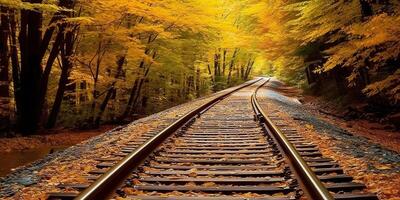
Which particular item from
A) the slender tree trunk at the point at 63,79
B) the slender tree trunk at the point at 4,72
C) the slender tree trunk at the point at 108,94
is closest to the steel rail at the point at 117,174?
the slender tree trunk at the point at 4,72

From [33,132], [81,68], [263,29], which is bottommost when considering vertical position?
[33,132]

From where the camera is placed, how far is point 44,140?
50.9 ft

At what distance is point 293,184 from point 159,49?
19.6 meters

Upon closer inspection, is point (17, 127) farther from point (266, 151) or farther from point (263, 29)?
point (263, 29)

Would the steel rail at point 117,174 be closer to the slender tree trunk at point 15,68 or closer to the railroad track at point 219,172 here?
the railroad track at point 219,172

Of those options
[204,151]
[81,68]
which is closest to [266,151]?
[204,151]

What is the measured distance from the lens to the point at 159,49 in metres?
24.1

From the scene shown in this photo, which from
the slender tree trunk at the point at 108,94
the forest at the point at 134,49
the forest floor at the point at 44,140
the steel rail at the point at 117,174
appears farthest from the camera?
the slender tree trunk at the point at 108,94

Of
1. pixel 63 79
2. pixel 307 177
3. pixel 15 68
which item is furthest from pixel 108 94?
pixel 307 177

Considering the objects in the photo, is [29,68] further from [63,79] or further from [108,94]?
[108,94]

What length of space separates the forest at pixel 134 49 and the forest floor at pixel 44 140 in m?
0.94

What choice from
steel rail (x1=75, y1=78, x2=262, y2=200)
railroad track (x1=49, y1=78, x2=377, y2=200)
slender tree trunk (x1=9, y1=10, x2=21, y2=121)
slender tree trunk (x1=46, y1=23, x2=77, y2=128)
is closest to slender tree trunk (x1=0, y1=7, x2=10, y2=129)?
slender tree trunk (x1=9, y1=10, x2=21, y2=121)

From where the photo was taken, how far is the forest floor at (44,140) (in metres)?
14.1

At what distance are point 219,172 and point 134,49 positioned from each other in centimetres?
1411
